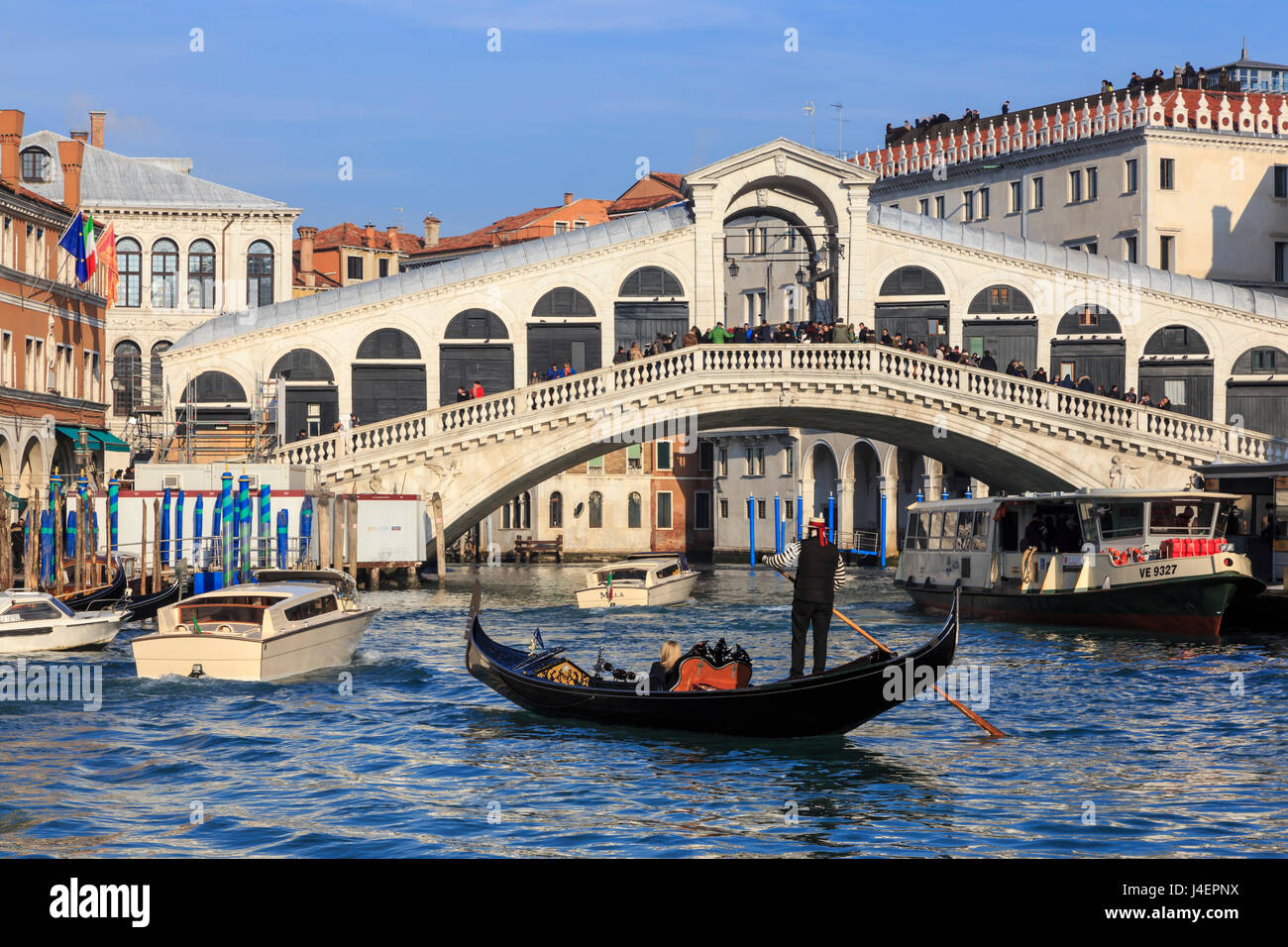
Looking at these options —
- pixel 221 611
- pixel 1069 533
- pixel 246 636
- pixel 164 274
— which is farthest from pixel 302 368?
pixel 246 636

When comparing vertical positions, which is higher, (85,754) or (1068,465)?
(1068,465)

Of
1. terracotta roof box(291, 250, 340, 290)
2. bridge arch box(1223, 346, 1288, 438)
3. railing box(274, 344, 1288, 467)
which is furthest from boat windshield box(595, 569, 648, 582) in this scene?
terracotta roof box(291, 250, 340, 290)

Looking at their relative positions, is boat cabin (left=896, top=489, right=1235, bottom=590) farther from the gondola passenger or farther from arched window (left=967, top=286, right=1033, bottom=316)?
the gondola passenger

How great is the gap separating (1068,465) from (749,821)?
71.1 feet

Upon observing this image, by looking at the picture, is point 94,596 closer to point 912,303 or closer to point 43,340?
point 43,340

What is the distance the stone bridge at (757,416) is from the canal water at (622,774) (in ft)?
36.4

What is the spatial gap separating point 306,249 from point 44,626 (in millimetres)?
38063

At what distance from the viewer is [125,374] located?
125 ft

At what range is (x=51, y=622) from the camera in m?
18.6

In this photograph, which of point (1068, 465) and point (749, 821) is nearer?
point (749, 821)

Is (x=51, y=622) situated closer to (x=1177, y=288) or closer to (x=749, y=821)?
(x=749, y=821)

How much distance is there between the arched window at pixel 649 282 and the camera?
3269 centimetres
